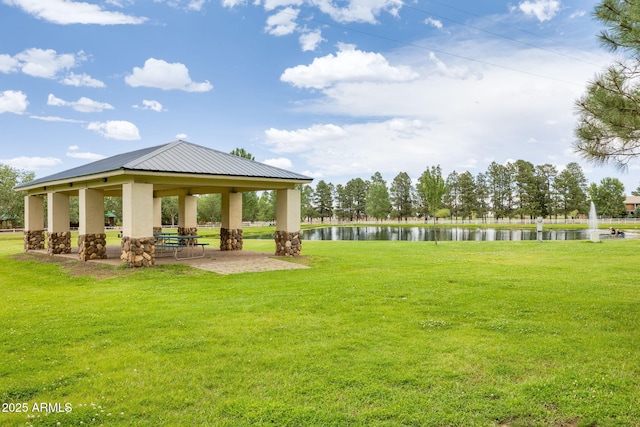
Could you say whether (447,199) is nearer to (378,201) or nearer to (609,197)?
(378,201)

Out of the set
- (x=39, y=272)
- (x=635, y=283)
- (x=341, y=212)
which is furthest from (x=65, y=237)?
(x=341, y=212)

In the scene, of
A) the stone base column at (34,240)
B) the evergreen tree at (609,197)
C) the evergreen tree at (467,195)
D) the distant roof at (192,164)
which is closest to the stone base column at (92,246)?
the distant roof at (192,164)

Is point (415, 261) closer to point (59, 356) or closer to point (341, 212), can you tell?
point (59, 356)

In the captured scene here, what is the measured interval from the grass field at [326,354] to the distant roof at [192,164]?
4467 mm

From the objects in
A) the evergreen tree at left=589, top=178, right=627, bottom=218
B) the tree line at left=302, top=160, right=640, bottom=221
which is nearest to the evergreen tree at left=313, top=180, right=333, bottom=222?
the tree line at left=302, top=160, right=640, bottom=221

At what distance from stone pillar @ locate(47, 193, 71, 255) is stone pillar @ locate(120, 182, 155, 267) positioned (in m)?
7.00

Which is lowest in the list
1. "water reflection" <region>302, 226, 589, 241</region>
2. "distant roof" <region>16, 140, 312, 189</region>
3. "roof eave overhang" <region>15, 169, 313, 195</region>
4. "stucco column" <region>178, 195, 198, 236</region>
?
"water reflection" <region>302, 226, 589, 241</region>

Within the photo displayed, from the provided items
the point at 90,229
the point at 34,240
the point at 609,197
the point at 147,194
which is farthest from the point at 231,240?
the point at 609,197

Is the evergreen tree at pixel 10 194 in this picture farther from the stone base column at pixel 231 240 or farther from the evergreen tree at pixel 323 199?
the evergreen tree at pixel 323 199

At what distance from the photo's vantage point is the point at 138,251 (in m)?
12.9

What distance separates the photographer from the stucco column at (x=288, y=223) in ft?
52.2

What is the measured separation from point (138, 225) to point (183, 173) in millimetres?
2141

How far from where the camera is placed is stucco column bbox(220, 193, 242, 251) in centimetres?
1941

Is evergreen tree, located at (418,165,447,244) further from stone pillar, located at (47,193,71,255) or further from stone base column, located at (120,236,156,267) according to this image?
stone pillar, located at (47,193,71,255)
